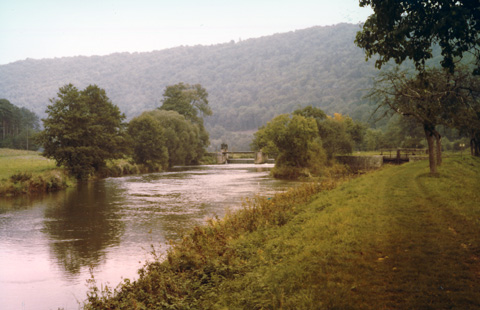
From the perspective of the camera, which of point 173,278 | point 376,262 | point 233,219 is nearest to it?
point 376,262

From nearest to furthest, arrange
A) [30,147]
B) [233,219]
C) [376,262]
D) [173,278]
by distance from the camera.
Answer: [376,262] → [173,278] → [233,219] → [30,147]

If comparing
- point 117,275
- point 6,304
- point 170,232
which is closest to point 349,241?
point 117,275

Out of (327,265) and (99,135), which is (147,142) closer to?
(99,135)

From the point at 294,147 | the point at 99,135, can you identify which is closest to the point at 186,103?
the point at 294,147

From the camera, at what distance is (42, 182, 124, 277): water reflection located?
1645 centimetres

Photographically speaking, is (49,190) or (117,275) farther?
(49,190)

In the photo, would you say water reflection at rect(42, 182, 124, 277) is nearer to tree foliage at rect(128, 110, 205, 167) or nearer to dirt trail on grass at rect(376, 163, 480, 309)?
dirt trail on grass at rect(376, 163, 480, 309)

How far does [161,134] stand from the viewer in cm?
8069

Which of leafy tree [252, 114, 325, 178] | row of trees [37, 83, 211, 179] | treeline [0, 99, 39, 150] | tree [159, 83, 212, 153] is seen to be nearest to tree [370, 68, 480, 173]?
leafy tree [252, 114, 325, 178]

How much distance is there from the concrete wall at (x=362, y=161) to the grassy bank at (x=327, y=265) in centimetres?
5140

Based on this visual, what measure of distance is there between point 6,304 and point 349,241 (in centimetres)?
1019

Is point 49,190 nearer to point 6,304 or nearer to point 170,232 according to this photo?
point 170,232

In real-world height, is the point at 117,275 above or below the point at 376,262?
below

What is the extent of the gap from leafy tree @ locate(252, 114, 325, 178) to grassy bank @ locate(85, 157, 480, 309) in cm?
4489
